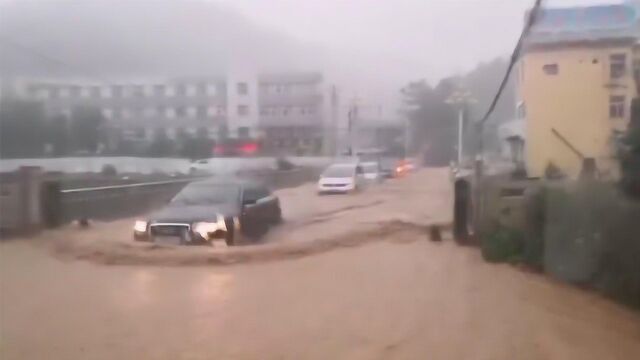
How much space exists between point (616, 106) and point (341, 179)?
4.83 meters

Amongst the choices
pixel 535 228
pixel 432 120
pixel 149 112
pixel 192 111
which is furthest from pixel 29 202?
pixel 535 228

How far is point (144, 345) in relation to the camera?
6301 millimetres

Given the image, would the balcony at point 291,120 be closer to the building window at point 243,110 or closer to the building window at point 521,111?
the building window at point 243,110

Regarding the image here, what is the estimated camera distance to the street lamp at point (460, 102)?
1264 centimetres

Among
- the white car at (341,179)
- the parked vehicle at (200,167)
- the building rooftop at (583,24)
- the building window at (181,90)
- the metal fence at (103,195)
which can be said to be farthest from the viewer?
the building window at (181,90)

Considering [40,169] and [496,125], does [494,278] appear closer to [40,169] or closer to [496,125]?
[496,125]

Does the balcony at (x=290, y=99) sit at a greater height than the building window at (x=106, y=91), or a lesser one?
lesser

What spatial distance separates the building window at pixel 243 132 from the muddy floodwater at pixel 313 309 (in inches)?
106

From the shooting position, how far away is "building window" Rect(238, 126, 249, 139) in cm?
1320

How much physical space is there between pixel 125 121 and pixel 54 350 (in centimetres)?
784

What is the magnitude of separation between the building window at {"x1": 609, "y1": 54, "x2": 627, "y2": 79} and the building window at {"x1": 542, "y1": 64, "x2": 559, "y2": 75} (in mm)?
673

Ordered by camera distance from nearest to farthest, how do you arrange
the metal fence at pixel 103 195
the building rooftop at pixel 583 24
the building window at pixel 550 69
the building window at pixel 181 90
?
the building rooftop at pixel 583 24 < the building window at pixel 550 69 < the metal fence at pixel 103 195 < the building window at pixel 181 90

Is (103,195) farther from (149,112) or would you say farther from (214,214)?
(214,214)

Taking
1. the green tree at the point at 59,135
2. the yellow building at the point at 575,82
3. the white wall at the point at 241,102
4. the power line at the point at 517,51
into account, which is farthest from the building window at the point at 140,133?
the yellow building at the point at 575,82
